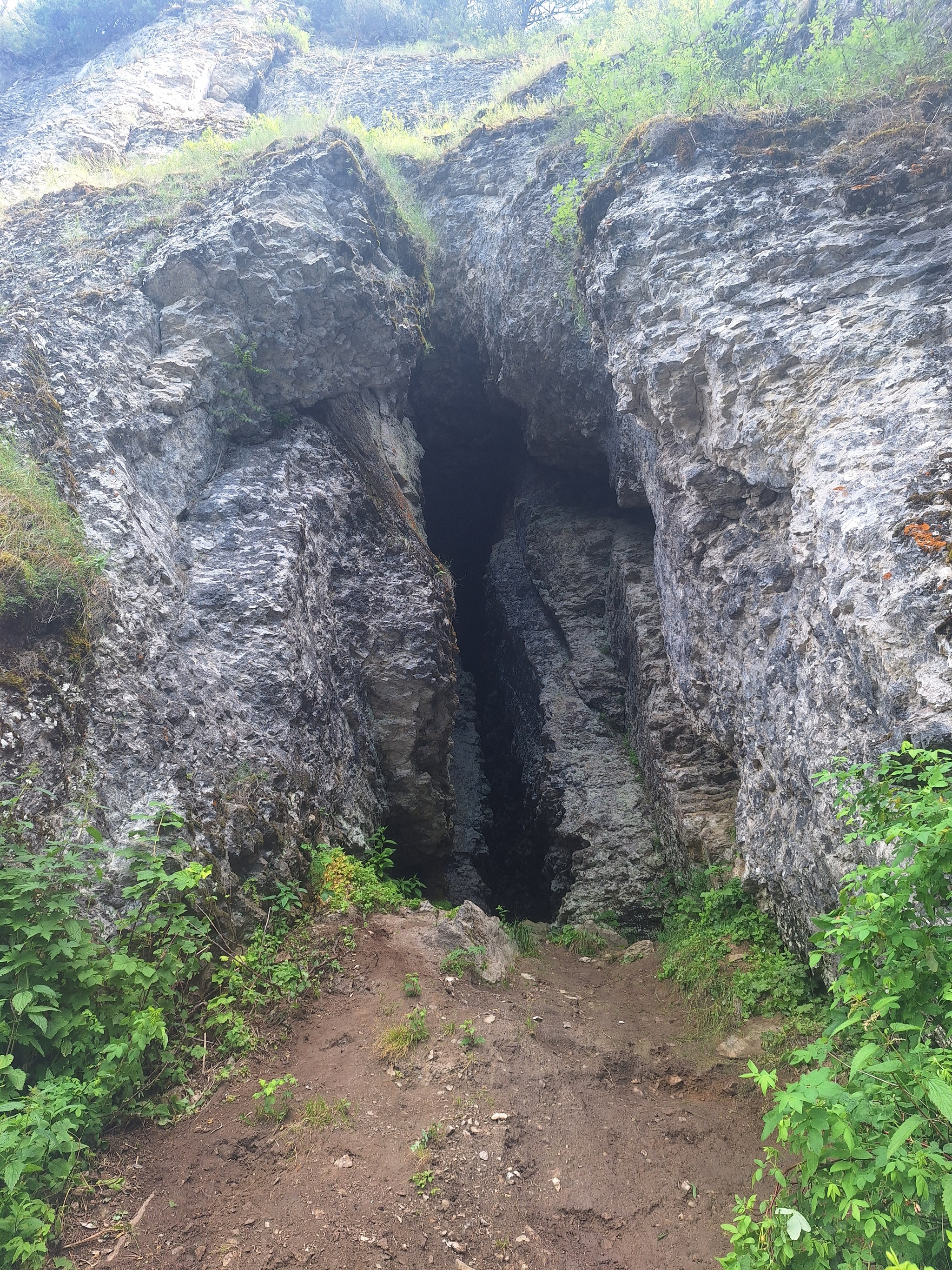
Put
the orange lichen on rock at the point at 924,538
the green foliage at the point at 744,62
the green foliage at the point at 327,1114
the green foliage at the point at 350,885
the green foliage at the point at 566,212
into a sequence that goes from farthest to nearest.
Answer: the green foliage at the point at 566,212, the green foliage at the point at 744,62, the green foliage at the point at 350,885, the orange lichen on rock at the point at 924,538, the green foliage at the point at 327,1114

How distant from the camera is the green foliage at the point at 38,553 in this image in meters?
4.68

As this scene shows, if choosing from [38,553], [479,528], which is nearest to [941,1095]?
[38,553]

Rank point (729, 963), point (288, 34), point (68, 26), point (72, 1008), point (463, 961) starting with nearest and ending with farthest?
1. point (72, 1008)
2. point (463, 961)
3. point (729, 963)
4. point (288, 34)
5. point (68, 26)

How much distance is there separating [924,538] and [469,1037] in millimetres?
4524

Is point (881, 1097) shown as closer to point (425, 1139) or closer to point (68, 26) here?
point (425, 1139)

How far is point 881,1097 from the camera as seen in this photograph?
2.17 meters

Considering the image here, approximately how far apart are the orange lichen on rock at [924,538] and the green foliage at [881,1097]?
6.67 ft

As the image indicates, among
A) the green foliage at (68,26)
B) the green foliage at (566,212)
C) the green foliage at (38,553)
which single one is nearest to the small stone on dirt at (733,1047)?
the green foliage at (38,553)

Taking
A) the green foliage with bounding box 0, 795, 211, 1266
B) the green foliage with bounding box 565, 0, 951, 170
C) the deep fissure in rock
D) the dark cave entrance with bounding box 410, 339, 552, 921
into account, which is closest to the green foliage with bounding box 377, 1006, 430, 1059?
the green foliage with bounding box 0, 795, 211, 1266

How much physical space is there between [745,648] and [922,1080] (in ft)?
16.3

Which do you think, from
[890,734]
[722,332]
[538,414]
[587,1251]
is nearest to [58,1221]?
[587,1251]

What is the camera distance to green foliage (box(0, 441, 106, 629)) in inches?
184

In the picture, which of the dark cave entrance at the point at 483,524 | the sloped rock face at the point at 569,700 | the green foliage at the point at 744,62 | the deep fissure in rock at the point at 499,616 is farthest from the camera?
the dark cave entrance at the point at 483,524

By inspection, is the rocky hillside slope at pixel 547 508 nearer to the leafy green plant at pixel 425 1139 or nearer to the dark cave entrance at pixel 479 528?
Result: the dark cave entrance at pixel 479 528
